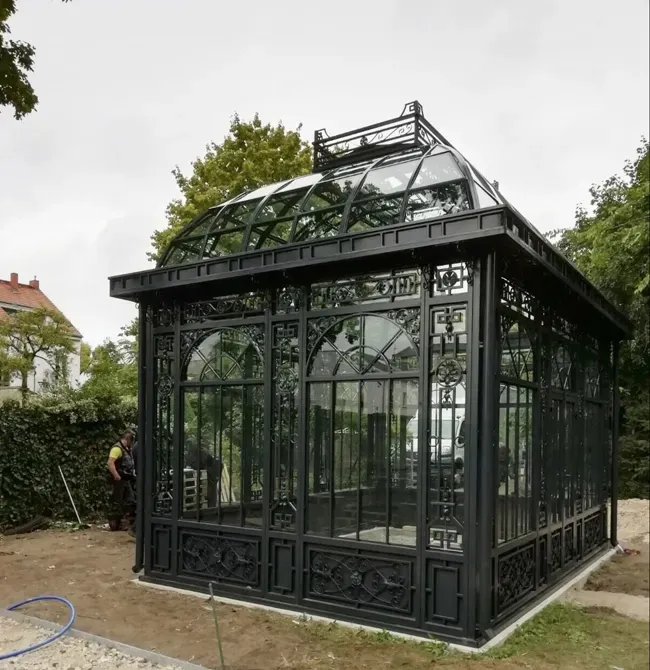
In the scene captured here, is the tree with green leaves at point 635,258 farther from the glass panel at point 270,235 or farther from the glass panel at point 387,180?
the glass panel at point 270,235

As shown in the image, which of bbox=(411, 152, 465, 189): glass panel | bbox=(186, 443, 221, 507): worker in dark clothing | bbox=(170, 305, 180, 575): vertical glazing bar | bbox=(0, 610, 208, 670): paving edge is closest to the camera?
bbox=(0, 610, 208, 670): paving edge

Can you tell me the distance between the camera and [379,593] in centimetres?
409

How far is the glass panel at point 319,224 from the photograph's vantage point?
462 centimetres

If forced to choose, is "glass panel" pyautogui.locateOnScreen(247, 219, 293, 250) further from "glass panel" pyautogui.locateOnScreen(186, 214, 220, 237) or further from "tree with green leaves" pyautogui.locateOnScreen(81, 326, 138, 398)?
"tree with green leaves" pyautogui.locateOnScreen(81, 326, 138, 398)

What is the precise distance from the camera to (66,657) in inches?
150

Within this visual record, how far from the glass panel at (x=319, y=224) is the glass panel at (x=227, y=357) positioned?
0.76 m

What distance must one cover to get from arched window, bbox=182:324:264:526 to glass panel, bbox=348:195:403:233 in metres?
1.02

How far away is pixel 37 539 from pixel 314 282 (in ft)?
16.1

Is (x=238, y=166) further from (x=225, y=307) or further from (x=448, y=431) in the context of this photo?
(x=448, y=431)

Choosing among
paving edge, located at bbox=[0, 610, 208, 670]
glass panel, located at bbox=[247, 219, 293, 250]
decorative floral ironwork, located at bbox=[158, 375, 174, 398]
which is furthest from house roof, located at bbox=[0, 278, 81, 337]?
paving edge, located at bbox=[0, 610, 208, 670]

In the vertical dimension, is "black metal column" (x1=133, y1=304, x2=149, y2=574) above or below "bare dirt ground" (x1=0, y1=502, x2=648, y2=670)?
above

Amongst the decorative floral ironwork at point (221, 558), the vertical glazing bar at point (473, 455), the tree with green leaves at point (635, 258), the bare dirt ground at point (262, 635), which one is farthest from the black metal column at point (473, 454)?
the tree with green leaves at point (635, 258)

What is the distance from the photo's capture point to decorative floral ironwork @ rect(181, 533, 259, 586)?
4.70m

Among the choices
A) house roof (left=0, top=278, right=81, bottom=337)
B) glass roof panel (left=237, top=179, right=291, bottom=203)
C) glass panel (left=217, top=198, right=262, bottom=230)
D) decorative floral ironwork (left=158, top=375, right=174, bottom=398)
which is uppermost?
glass roof panel (left=237, top=179, right=291, bottom=203)
